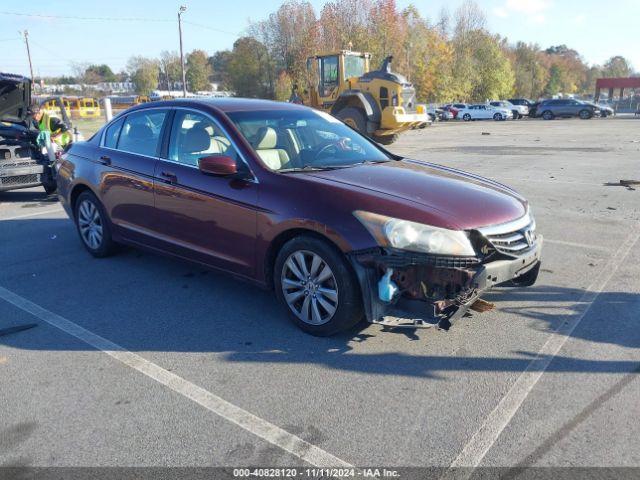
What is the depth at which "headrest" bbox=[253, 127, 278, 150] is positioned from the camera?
4.46 m

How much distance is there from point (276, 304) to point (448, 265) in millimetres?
1690

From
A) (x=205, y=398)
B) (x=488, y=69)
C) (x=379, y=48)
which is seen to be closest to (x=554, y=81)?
(x=488, y=69)

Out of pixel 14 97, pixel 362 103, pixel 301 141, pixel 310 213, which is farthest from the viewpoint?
pixel 362 103

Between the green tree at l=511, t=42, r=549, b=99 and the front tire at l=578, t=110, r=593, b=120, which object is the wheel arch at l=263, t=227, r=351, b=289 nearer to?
the front tire at l=578, t=110, r=593, b=120

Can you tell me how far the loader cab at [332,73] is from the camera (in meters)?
19.9

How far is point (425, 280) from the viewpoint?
3.55 meters

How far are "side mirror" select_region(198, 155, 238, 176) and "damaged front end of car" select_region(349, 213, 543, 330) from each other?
1221mm

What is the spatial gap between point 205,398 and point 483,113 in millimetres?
48159

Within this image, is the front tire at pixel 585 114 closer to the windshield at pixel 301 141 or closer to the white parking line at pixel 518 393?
the white parking line at pixel 518 393

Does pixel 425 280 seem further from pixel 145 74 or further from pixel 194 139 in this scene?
pixel 145 74

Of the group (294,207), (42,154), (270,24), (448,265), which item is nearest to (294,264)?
(294,207)

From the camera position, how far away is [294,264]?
3.96 metres

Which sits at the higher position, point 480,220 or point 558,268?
point 480,220

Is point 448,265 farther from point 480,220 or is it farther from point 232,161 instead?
point 232,161
